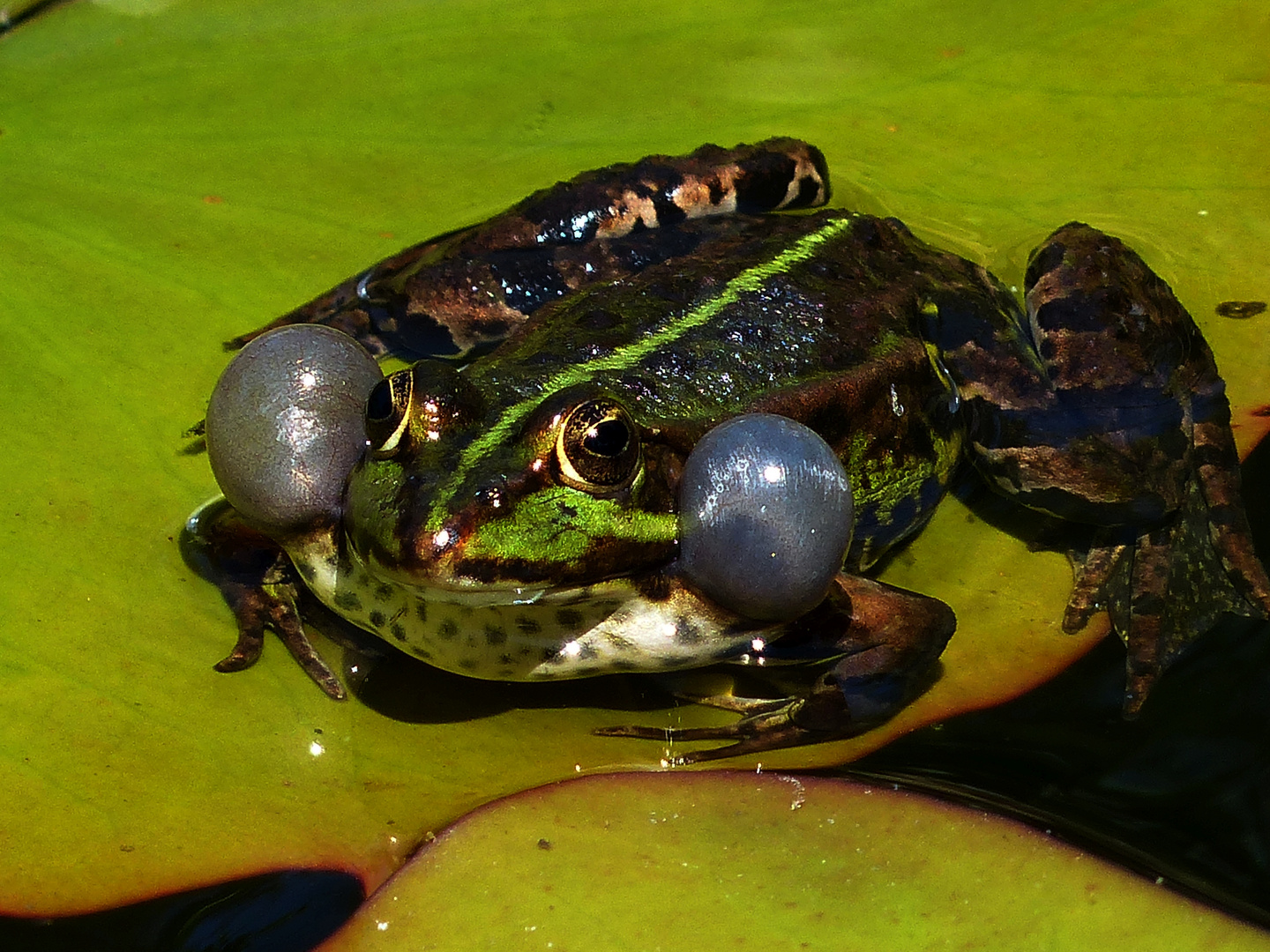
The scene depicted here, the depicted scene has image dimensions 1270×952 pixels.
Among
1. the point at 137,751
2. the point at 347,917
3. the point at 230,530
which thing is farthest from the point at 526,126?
the point at 347,917

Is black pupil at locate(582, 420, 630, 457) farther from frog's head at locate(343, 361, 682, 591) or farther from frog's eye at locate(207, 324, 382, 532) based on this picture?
frog's eye at locate(207, 324, 382, 532)

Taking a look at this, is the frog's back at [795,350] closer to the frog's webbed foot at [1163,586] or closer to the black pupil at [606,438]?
the black pupil at [606,438]

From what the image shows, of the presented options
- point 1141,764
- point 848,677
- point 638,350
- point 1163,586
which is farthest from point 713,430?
point 1163,586

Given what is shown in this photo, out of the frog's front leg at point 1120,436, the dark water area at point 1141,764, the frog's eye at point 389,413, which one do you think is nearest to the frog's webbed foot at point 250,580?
the frog's eye at point 389,413

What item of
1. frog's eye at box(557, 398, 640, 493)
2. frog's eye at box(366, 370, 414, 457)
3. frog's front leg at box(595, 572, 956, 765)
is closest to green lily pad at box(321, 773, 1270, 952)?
frog's front leg at box(595, 572, 956, 765)

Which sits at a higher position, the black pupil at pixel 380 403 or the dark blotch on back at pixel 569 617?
the black pupil at pixel 380 403
